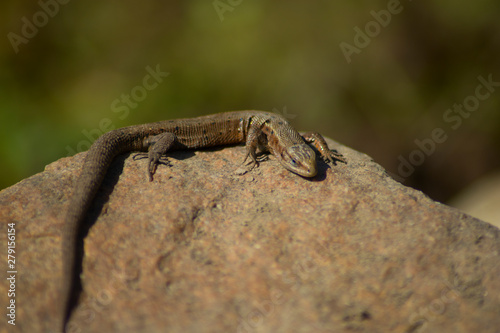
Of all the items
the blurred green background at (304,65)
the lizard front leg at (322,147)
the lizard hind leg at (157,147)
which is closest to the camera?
the lizard hind leg at (157,147)

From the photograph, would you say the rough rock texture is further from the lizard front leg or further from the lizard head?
the lizard front leg

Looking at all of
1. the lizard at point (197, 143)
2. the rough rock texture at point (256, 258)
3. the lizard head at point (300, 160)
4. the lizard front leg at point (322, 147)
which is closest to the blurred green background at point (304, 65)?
the lizard at point (197, 143)

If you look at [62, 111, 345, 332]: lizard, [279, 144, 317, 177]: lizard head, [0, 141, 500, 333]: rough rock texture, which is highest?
[62, 111, 345, 332]: lizard

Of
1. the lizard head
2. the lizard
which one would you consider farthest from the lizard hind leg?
the lizard head

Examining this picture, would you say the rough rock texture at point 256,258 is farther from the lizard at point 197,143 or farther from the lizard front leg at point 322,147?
the lizard front leg at point 322,147

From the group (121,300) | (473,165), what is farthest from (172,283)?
(473,165)

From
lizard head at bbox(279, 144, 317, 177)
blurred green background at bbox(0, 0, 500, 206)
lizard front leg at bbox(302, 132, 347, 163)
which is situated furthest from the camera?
blurred green background at bbox(0, 0, 500, 206)
